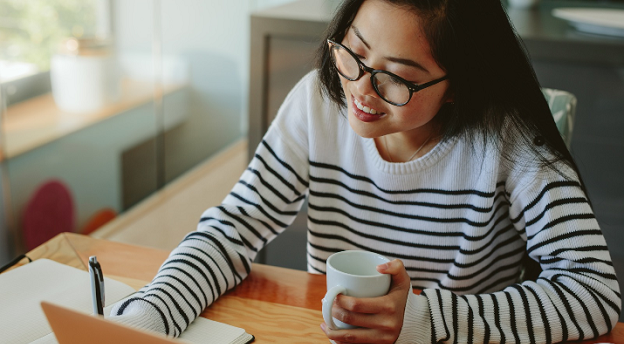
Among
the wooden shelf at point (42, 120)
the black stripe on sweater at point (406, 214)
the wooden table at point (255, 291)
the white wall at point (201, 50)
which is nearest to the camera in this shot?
the wooden table at point (255, 291)

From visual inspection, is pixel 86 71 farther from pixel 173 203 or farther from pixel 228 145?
pixel 228 145

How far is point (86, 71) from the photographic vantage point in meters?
2.30

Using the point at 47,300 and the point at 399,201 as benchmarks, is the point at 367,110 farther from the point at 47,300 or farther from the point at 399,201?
the point at 47,300

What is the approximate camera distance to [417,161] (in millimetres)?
1032

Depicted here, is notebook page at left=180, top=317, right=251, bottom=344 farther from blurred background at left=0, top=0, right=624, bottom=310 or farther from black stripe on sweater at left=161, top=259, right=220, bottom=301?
blurred background at left=0, top=0, right=624, bottom=310

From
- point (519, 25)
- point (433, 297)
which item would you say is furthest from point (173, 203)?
point (433, 297)

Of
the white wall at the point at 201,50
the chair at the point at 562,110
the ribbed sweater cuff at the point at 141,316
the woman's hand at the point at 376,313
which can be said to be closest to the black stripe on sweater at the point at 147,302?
the ribbed sweater cuff at the point at 141,316

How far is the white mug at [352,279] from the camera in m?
0.71

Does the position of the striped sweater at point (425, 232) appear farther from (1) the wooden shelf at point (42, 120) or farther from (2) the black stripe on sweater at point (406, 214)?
(1) the wooden shelf at point (42, 120)

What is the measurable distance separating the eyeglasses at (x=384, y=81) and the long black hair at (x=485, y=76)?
50 mm

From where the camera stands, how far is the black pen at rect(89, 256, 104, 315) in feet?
2.34

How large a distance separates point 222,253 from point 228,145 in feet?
7.90

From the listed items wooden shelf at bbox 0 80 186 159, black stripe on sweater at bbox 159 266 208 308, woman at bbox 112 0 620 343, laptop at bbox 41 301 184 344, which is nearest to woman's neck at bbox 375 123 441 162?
woman at bbox 112 0 620 343

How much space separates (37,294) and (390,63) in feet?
1.96
